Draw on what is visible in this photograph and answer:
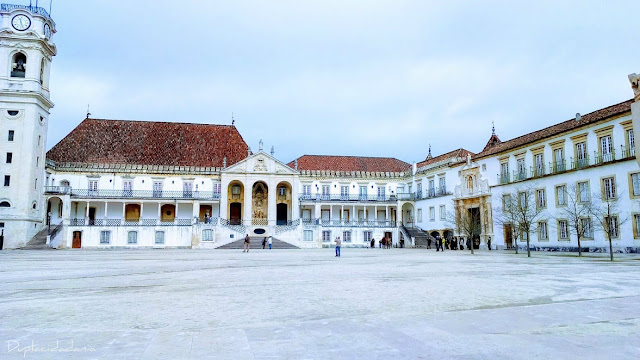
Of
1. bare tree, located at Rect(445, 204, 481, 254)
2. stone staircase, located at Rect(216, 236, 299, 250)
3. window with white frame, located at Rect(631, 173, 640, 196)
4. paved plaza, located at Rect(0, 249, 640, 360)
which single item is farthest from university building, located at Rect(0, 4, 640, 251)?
paved plaza, located at Rect(0, 249, 640, 360)

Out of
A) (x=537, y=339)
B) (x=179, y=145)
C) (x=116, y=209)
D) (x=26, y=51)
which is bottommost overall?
(x=537, y=339)

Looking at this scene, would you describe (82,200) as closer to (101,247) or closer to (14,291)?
(101,247)

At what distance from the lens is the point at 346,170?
178 ft

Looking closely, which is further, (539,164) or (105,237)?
(105,237)

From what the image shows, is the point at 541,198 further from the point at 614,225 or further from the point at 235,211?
the point at 235,211

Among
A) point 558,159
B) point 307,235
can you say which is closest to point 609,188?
point 558,159

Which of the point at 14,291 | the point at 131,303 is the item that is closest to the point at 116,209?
the point at 14,291

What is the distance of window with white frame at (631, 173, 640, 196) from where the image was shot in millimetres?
25203

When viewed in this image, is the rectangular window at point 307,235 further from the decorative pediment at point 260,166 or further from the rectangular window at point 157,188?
the rectangular window at point 157,188

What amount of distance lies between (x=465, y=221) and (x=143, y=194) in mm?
30527

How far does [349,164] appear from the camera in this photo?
182 feet

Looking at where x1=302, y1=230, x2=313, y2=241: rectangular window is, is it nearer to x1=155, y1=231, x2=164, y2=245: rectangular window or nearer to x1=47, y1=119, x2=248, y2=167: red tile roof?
x1=155, y1=231, x2=164, y2=245: rectangular window

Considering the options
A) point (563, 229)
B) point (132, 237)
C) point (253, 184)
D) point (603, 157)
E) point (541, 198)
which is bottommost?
point (132, 237)

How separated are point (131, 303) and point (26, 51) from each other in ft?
132
